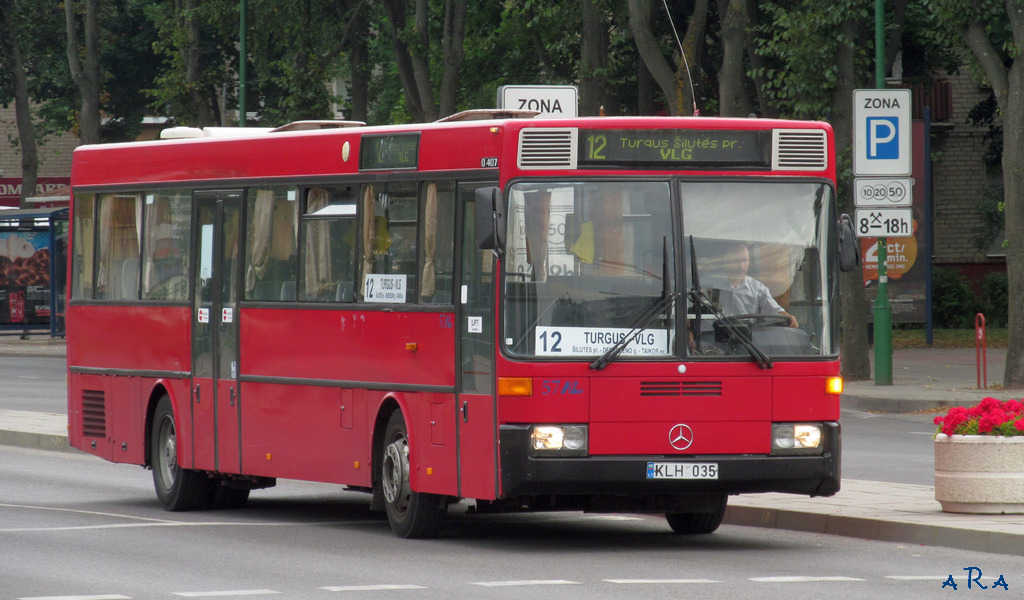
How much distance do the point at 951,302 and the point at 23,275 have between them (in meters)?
22.4

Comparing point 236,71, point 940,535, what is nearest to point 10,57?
point 236,71

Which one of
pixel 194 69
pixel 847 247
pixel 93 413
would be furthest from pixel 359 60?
pixel 847 247

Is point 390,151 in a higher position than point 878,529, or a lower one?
higher

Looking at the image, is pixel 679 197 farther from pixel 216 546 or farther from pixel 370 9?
pixel 370 9

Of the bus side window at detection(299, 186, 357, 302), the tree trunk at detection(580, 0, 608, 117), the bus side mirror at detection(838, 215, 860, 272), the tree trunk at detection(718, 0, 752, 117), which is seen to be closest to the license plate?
the bus side mirror at detection(838, 215, 860, 272)

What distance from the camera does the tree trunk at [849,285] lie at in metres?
26.8

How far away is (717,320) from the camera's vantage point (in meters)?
10.7

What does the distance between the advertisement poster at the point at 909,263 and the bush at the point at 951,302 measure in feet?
20.7

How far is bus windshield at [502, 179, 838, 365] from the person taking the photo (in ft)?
34.8

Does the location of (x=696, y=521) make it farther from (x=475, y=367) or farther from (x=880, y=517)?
(x=475, y=367)

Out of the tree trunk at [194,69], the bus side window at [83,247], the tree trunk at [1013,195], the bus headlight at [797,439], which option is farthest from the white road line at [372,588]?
the tree trunk at [194,69]

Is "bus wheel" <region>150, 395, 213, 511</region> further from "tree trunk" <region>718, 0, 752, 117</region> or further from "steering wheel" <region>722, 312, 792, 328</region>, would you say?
"tree trunk" <region>718, 0, 752, 117</region>

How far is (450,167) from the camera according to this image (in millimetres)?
11359

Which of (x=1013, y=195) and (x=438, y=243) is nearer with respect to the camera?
(x=438, y=243)
